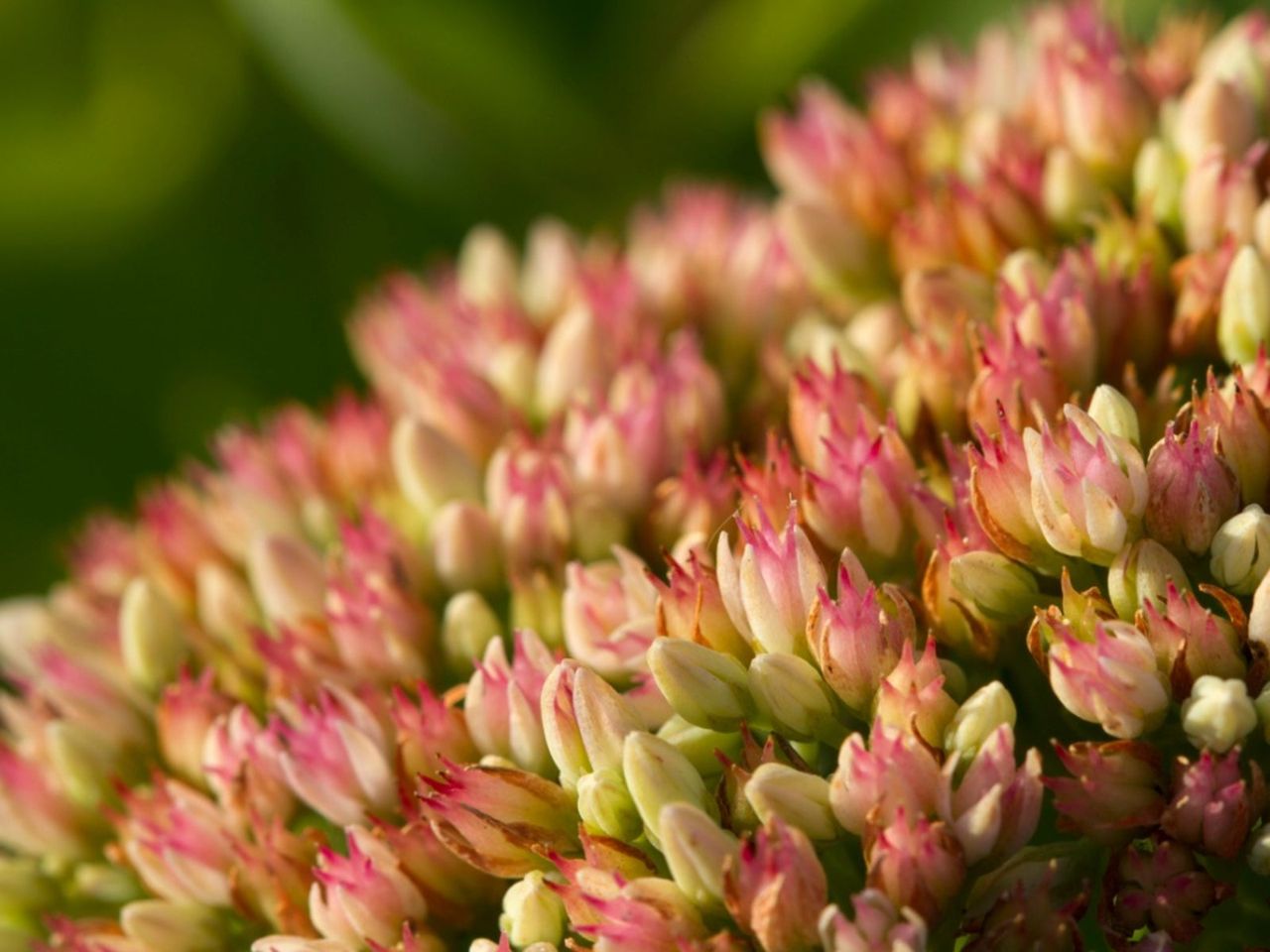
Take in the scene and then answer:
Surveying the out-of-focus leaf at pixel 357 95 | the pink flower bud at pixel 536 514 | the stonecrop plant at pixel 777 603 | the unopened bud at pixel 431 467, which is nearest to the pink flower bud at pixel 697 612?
the stonecrop plant at pixel 777 603

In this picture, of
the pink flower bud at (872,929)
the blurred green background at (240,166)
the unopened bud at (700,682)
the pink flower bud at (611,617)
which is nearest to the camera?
the pink flower bud at (872,929)

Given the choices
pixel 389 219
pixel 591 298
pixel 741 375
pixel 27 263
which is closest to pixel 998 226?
pixel 741 375

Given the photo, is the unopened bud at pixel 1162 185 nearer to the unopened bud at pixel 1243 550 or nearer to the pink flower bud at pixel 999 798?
the unopened bud at pixel 1243 550

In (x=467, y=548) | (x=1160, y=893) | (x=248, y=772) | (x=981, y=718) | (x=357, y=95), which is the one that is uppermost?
(x=357, y=95)

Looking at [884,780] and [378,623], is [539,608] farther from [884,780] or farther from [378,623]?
[884,780]

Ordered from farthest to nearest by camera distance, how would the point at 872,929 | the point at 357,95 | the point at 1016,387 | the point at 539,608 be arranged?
the point at 357,95 → the point at 539,608 → the point at 1016,387 → the point at 872,929

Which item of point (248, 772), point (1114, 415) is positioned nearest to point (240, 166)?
point (248, 772)
